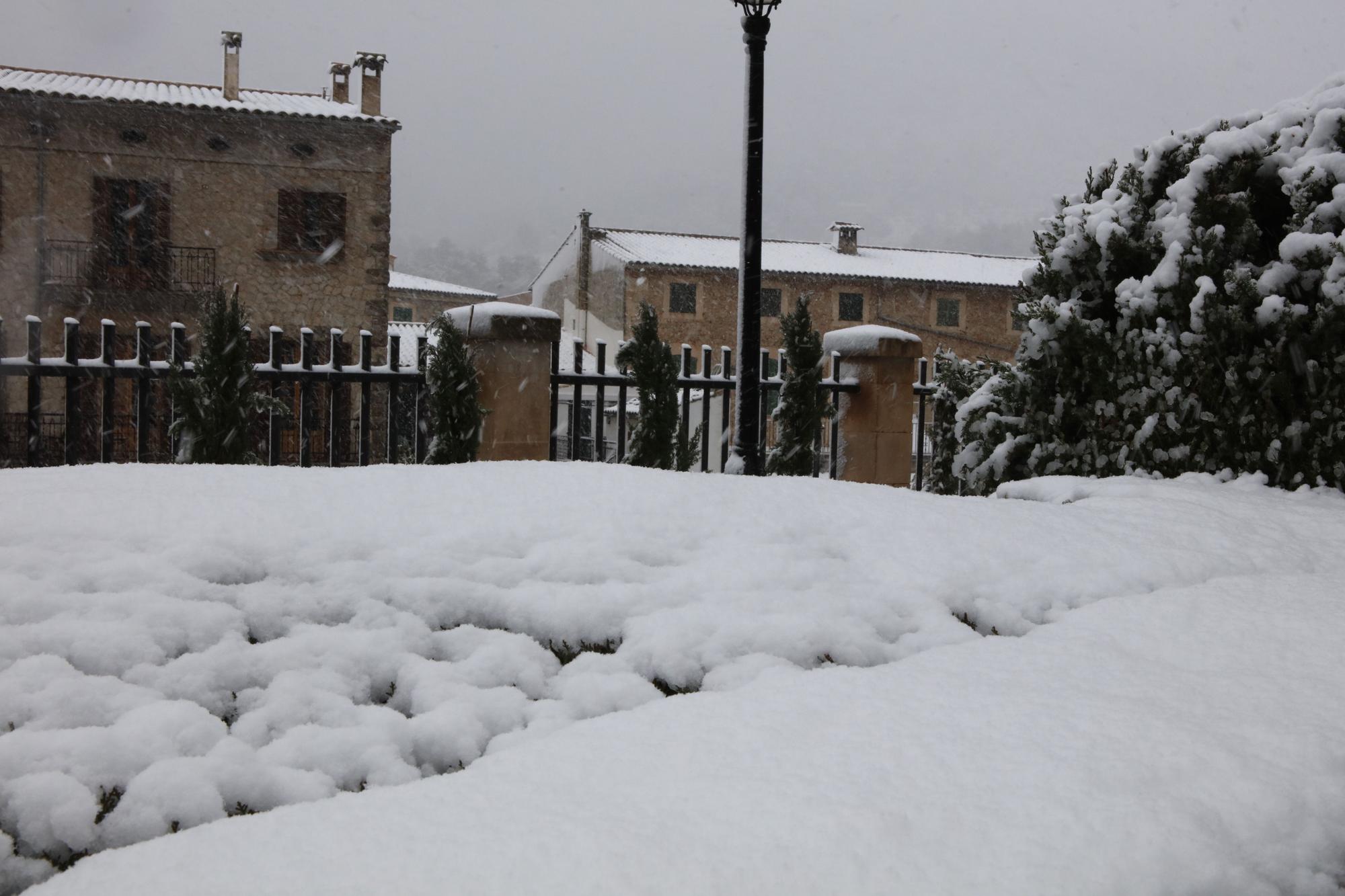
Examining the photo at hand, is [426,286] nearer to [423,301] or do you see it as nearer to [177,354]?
[423,301]

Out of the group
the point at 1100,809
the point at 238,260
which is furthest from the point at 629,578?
the point at 238,260

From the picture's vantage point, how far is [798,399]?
7.36m

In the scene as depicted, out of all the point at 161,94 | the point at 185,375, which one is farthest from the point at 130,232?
the point at 185,375

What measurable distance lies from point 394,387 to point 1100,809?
5.46 m

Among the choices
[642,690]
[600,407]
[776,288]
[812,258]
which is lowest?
[642,690]

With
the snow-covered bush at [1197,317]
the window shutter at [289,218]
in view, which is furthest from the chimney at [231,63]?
the snow-covered bush at [1197,317]

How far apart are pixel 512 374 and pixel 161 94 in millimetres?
17555

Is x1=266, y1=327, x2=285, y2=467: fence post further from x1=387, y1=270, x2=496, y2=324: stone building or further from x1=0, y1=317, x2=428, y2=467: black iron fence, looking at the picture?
x1=387, y1=270, x2=496, y2=324: stone building

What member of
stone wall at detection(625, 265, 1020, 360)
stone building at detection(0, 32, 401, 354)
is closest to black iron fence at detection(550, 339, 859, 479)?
stone building at detection(0, 32, 401, 354)

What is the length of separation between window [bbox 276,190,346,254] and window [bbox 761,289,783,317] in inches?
692

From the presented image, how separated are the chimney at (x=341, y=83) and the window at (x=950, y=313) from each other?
22680mm

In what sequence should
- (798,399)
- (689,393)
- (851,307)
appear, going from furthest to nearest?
(851,307), (798,399), (689,393)

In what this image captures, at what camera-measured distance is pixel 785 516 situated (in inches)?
115

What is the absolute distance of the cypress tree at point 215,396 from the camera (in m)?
5.66
